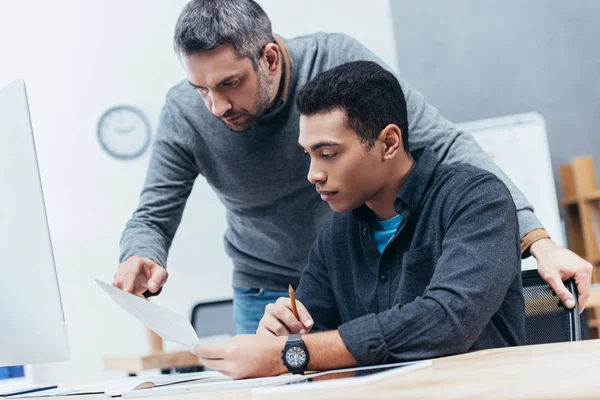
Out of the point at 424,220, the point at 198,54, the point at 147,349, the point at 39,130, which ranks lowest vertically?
the point at 147,349

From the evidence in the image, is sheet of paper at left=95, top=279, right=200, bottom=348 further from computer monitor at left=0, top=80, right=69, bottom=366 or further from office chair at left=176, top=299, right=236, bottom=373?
office chair at left=176, top=299, right=236, bottom=373

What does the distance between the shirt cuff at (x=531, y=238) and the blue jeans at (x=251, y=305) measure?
800 mm

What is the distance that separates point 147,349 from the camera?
395 centimetres

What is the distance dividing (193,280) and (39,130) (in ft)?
3.76

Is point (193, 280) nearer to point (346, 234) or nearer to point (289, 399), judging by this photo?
point (346, 234)

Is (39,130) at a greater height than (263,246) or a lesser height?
greater

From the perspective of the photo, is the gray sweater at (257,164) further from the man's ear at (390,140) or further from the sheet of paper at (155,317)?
the sheet of paper at (155,317)

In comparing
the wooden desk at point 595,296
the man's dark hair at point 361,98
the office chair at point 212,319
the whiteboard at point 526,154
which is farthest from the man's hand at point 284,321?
the whiteboard at point 526,154

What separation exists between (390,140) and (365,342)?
517mm

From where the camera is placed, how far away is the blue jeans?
6.87ft

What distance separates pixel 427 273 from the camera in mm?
1344

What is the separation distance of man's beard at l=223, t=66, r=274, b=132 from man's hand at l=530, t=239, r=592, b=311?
74cm

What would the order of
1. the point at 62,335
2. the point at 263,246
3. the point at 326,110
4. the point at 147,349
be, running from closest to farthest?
the point at 62,335, the point at 326,110, the point at 263,246, the point at 147,349

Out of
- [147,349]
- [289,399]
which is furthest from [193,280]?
[289,399]
